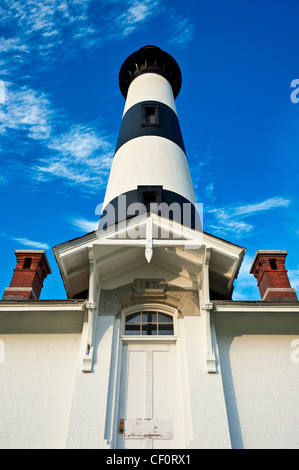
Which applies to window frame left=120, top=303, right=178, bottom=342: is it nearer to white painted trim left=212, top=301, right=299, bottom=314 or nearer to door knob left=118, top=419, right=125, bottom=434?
white painted trim left=212, top=301, right=299, bottom=314

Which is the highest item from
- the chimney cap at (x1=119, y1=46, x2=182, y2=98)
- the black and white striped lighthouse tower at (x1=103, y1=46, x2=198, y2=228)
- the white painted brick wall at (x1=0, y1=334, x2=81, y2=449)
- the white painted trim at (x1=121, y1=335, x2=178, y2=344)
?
the chimney cap at (x1=119, y1=46, x2=182, y2=98)

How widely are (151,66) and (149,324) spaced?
1490cm

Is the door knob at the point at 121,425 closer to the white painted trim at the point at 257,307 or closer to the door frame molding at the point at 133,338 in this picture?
the door frame molding at the point at 133,338

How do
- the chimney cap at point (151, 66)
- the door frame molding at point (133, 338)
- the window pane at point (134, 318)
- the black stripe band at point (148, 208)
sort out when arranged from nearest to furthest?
the door frame molding at point (133, 338)
the window pane at point (134, 318)
the black stripe band at point (148, 208)
the chimney cap at point (151, 66)

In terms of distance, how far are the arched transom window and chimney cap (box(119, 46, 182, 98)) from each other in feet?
45.8

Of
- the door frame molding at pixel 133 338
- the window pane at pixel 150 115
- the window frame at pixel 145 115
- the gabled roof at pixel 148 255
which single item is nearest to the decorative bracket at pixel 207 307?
→ the gabled roof at pixel 148 255

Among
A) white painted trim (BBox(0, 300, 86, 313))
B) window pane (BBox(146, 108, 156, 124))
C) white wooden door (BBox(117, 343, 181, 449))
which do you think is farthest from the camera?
window pane (BBox(146, 108, 156, 124))

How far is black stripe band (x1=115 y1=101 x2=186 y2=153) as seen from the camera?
13.9 meters

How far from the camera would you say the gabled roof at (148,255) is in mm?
7602

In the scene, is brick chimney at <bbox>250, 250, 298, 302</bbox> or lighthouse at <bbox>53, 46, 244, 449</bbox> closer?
lighthouse at <bbox>53, 46, 244, 449</bbox>

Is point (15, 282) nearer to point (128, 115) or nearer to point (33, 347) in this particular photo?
point (33, 347)

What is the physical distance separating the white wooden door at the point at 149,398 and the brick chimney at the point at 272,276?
2.87m

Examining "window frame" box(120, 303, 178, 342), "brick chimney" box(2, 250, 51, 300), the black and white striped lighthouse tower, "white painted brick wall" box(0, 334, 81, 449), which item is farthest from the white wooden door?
the black and white striped lighthouse tower

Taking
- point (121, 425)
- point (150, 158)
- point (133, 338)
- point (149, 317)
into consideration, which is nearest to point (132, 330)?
point (133, 338)
